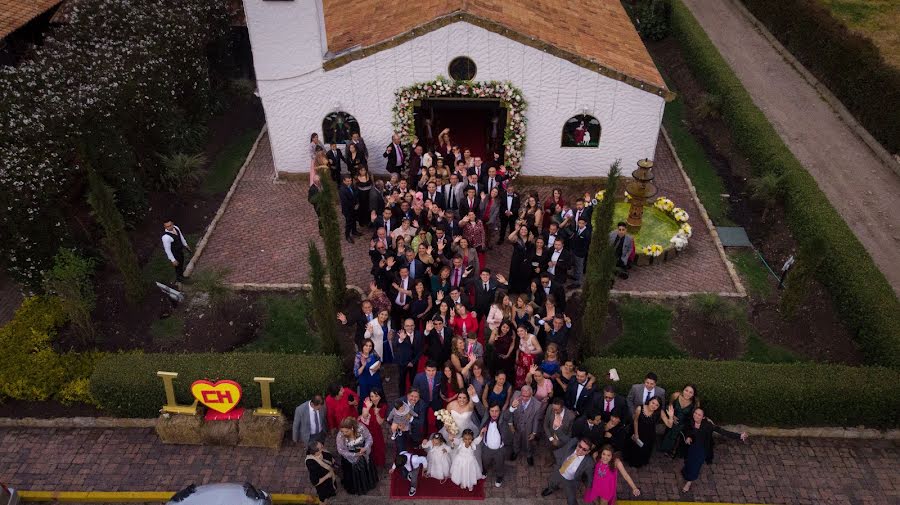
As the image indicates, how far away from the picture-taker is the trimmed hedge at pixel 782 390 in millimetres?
11695

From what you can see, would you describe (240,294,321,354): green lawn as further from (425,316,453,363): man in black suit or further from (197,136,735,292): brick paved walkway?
(425,316,453,363): man in black suit

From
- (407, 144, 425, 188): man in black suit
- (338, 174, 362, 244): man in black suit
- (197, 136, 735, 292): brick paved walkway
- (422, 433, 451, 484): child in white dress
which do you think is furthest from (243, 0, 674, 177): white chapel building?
(422, 433, 451, 484): child in white dress

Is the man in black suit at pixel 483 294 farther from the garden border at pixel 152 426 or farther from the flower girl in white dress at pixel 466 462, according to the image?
the garden border at pixel 152 426

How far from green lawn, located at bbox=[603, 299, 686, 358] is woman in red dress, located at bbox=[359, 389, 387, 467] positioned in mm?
5002

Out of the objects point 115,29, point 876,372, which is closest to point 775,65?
point 876,372

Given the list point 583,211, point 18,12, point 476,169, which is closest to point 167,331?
point 476,169

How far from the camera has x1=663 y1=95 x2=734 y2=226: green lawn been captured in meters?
18.2

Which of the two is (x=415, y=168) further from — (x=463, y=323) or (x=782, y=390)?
(x=782, y=390)

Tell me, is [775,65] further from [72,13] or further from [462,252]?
[72,13]

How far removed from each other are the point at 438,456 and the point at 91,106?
11092mm

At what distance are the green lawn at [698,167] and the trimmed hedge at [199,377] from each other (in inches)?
447

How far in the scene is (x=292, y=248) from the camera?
54.7 feet

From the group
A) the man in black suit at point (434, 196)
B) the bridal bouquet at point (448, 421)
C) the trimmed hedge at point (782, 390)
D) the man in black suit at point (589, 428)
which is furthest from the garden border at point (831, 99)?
the bridal bouquet at point (448, 421)

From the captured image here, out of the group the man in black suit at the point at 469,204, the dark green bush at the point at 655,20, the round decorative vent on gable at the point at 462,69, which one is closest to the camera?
the man in black suit at the point at 469,204
